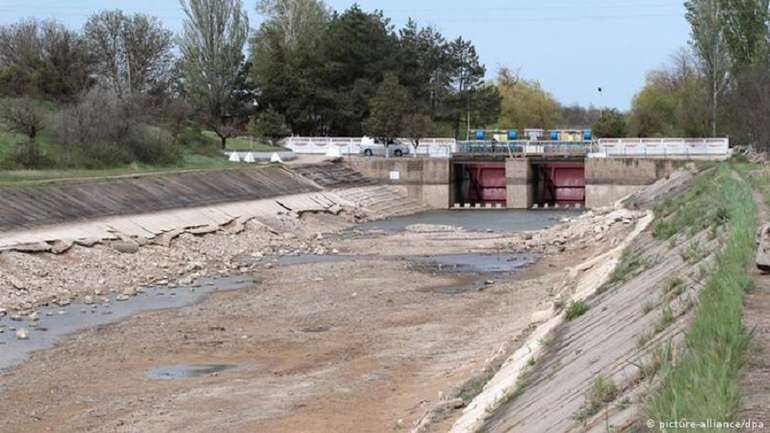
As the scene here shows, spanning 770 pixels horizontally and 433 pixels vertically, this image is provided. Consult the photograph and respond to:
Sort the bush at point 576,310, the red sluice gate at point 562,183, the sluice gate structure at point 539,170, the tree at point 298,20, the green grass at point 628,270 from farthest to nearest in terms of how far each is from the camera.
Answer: the tree at point 298,20
the red sluice gate at point 562,183
the sluice gate structure at point 539,170
the green grass at point 628,270
the bush at point 576,310

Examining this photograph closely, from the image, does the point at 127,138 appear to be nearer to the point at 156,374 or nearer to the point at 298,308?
the point at 298,308

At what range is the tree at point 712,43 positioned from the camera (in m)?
81.8

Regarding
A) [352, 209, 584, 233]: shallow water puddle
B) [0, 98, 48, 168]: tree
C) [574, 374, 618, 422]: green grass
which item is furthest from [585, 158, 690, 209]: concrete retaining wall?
[574, 374, 618, 422]: green grass

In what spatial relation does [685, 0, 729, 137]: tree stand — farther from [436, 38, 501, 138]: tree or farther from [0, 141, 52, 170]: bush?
[0, 141, 52, 170]: bush

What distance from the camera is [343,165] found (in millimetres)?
76750

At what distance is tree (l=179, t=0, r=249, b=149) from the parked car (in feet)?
42.0

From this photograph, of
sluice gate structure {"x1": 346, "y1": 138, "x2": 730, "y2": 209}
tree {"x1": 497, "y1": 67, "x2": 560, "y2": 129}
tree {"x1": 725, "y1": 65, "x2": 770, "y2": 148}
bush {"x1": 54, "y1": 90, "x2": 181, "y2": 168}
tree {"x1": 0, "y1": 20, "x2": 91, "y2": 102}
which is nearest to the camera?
bush {"x1": 54, "y1": 90, "x2": 181, "y2": 168}

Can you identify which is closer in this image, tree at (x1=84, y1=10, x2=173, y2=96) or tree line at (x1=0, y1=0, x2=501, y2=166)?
tree line at (x1=0, y1=0, x2=501, y2=166)

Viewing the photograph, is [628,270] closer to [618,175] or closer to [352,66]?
[618,175]

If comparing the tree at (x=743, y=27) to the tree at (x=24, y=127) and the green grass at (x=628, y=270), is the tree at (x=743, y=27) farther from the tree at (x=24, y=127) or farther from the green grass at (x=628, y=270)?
the green grass at (x=628, y=270)

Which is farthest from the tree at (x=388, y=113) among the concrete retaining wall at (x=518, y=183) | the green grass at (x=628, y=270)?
the green grass at (x=628, y=270)

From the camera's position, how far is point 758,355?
8922 millimetres

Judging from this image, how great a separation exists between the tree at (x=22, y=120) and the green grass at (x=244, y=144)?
24392mm

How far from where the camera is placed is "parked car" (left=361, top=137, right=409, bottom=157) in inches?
3194
